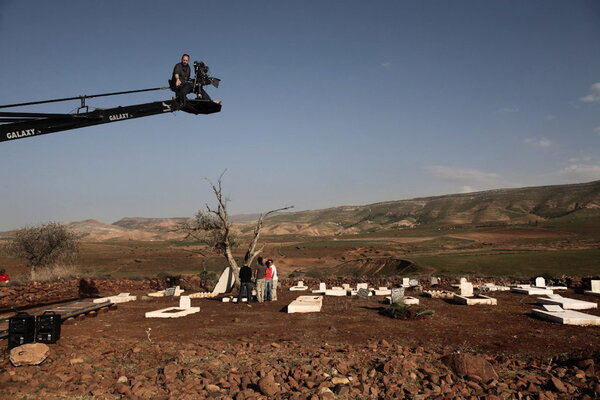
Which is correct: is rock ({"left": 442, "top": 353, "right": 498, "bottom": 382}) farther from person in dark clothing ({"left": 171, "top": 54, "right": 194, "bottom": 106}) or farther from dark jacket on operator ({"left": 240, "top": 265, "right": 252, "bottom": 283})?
dark jacket on operator ({"left": 240, "top": 265, "right": 252, "bottom": 283})

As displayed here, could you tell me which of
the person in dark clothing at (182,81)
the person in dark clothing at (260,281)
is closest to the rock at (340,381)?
the person in dark clothing at (182,81)

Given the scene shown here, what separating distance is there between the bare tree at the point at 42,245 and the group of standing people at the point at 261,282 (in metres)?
19.0

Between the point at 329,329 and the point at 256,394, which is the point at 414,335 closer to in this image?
the point at 329,329

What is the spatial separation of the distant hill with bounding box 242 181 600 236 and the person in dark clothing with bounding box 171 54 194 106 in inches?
4031

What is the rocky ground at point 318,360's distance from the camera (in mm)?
5598

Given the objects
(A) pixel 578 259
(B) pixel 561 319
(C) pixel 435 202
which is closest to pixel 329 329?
(B) pixel 561 319

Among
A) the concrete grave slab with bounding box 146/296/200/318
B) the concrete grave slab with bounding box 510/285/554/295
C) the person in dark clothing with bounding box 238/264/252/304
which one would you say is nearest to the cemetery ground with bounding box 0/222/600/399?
the concrete grave slab with bounding box 146/296/200/318

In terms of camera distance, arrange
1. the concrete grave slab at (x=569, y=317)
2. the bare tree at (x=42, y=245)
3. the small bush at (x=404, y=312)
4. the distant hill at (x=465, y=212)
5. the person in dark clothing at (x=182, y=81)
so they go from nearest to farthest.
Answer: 1. the person in dark clothing at (x=182, y=81)
2. the concrete grave slab at (x=569, y=317)
3. the small bush at (x=404, y=312)
4. the bare tree at (x=42, y=245)
5. the distant hill at (x=465, y=212)

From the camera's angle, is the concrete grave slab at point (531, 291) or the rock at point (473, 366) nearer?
the rock at point (473, 366)

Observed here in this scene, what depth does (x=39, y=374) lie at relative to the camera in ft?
19.9

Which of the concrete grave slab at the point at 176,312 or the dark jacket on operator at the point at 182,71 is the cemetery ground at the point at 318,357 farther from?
the dark jacket on operator at the point at 182,71

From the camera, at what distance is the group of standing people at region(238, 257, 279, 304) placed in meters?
15.4

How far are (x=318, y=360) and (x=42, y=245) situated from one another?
89.2 feet

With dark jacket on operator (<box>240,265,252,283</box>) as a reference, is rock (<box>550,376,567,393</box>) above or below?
below
